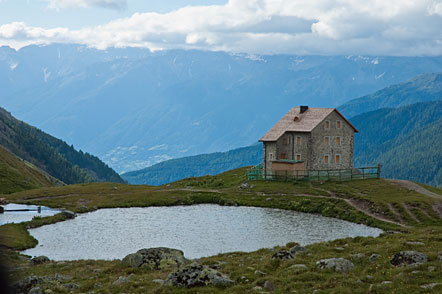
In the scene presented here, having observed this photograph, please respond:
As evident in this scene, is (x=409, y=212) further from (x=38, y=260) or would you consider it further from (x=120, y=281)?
(x=120, y=281)

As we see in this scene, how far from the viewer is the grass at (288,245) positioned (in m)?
23.9

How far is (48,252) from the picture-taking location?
43969 millimetres

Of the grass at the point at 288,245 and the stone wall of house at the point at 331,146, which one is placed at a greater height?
the stone wall of house at the point at 331,146

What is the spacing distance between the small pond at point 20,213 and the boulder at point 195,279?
36568mm

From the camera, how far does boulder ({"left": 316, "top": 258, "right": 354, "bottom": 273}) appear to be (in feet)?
84.4

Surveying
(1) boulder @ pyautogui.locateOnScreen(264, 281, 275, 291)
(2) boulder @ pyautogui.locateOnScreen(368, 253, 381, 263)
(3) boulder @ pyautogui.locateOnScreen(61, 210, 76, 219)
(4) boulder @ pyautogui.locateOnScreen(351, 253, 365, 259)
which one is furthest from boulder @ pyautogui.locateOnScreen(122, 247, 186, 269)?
(3) boulder @ pyautogui.locateOnScreen(61, 210, 76, 219)

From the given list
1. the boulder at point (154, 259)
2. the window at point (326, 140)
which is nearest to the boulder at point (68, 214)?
the boulder at point (154, 259)

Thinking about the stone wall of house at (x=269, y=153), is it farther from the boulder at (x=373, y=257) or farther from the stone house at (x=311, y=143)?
the boulder at (x=373, y=257)

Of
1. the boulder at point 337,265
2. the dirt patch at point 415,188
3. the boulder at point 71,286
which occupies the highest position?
the dirt patch at point 415,188

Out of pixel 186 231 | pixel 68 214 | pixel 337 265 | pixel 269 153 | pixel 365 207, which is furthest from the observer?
pixel 269 153

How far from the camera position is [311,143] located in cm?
8844

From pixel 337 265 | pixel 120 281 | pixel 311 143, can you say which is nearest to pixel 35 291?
pixel 120 281

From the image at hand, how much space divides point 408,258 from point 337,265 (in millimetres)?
3204

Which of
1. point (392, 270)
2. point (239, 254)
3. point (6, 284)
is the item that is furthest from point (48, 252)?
point (6, 284)
